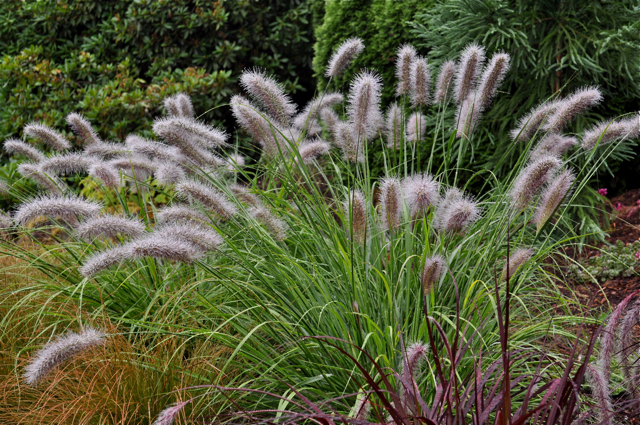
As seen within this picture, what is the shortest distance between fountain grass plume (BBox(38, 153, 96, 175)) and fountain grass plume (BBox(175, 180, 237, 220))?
2.84 ft

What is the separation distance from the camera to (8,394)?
2.69m

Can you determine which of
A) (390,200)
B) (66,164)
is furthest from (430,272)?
(66,164)

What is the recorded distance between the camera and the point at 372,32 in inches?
229

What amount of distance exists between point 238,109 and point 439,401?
1.78 metres

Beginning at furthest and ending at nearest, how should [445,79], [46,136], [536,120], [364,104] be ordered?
[46,136]
[445,79]
[536,120]
[364,104]

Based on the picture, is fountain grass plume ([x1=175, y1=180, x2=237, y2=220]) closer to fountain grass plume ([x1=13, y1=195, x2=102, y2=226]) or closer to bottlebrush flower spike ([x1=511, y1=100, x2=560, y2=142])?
fountain grass plume ([x1=13, y1=195, x2=102, y2=226])

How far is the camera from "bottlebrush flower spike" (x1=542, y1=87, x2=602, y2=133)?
2.69 metres

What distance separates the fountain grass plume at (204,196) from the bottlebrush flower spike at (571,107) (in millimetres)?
1619

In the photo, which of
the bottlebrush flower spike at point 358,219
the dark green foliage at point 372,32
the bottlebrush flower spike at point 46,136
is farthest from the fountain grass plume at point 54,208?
the dark green foliage at point 372,32

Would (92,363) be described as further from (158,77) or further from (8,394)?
(158,77)

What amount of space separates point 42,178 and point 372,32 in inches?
146

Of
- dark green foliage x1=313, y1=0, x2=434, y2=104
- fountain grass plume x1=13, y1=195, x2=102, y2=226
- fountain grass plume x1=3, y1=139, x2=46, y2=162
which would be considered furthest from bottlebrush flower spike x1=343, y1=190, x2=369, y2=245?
dark green foliage x1=313, y1=0, x2=434, y2=104

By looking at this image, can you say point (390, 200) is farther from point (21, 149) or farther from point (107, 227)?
point (21, 149)

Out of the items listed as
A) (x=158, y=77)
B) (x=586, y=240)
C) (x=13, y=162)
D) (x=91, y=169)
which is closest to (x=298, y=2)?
(x=158, y=77)
